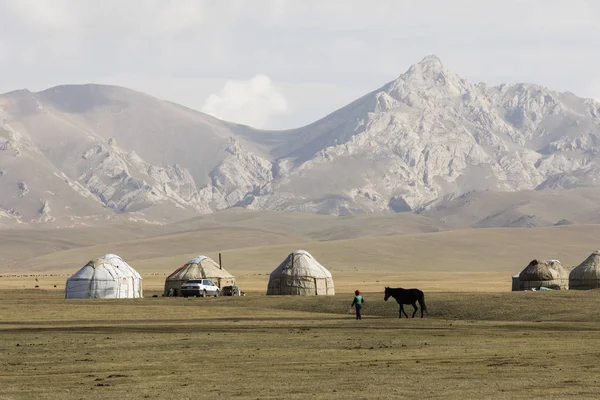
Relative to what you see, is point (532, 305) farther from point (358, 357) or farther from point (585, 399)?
point (585, 399)

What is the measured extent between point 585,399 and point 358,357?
478 inches

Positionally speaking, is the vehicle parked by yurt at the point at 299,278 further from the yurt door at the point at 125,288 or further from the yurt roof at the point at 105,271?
the yurt roof at the point at 105,271

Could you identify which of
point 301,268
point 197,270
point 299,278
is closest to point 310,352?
point 299,278

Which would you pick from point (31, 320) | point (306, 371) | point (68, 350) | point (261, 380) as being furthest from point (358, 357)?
point (31, 320)

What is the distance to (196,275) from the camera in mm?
92188

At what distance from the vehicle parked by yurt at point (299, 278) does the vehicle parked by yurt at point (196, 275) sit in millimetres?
5991

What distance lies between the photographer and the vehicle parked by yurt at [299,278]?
287 feet

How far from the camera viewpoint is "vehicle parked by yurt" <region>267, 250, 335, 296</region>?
8738 cm

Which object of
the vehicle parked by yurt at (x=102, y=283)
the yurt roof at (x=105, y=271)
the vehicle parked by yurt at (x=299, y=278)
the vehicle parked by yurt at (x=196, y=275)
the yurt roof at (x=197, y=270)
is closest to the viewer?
the vehicle parked by yurt at (x=102, y=283)

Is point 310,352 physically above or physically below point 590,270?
below

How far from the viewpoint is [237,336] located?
44750 mm

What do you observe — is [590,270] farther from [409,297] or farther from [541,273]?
[409,297]

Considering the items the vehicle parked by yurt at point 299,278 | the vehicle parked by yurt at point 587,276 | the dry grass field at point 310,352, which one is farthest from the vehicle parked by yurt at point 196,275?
the vehicle parked by yurt at point 587,276

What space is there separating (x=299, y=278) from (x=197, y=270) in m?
10.3
